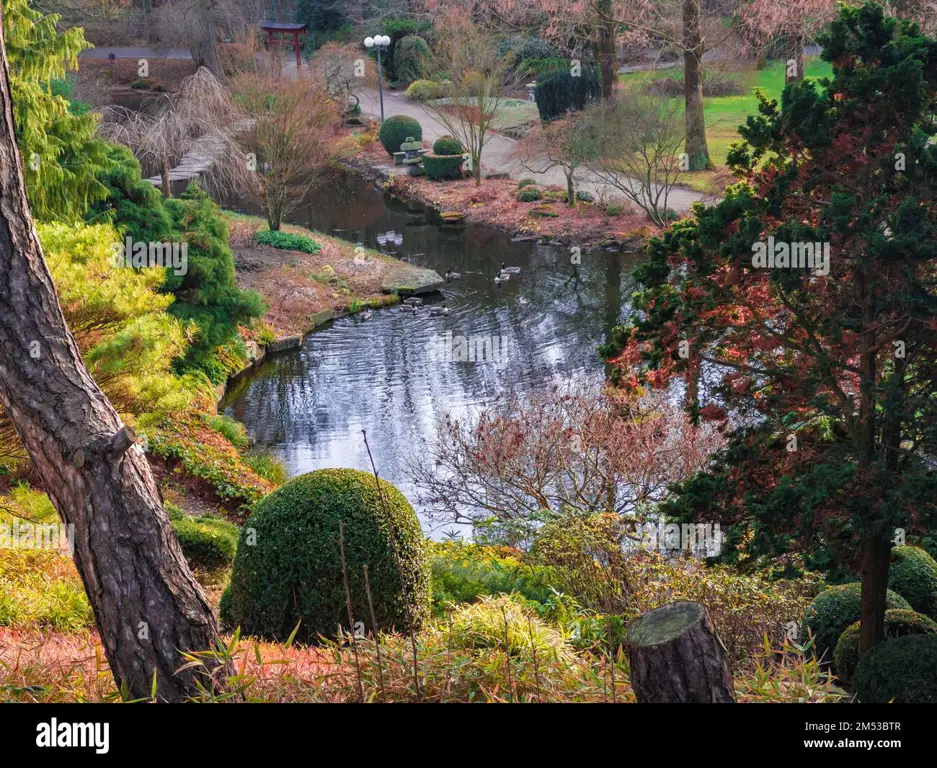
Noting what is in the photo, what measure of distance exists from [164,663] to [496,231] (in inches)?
919

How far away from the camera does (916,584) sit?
862cm

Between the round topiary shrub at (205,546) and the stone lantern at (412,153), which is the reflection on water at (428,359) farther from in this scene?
the stone lantern at (412,153)

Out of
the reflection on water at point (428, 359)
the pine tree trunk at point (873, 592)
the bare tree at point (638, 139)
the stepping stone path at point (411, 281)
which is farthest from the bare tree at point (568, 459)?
the bare tree at point (638, 139)

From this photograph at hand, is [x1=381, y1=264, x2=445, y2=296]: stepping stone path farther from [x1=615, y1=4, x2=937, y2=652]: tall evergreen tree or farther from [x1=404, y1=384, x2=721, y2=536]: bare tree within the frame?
[x1=615, y1=4, x2=937, y2=652]: tall evergreen tree

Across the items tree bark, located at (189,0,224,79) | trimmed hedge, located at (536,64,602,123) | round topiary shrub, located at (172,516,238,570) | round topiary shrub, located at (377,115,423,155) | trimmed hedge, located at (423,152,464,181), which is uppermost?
tree bark, located at (189,0,224,79)

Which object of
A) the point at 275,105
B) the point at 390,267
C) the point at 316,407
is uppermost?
the point at 275,105

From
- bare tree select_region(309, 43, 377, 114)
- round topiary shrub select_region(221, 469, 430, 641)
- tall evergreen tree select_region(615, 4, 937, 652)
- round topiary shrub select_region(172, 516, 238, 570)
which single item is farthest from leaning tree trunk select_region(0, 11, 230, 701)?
bare tree select_region(309, 43, 377, 114)

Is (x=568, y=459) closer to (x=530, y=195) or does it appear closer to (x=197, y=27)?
(x=530, y=195)

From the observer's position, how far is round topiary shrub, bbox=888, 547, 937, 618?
8602mm

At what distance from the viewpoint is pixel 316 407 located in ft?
55.3

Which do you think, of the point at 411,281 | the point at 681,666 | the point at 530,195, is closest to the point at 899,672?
the point at 681,666

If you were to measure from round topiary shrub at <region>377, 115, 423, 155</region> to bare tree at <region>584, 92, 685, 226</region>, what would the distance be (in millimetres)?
8615
